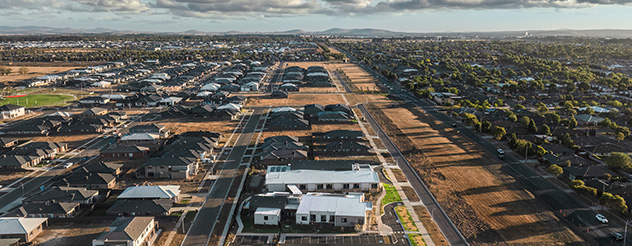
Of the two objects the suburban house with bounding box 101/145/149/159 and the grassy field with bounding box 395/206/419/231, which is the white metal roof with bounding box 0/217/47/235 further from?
the grassy field with bounding box 395/206/419/231

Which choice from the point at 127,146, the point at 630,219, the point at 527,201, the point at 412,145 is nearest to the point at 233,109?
the point at 127,146

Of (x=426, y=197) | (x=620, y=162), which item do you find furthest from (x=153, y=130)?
(x=620, y=162)

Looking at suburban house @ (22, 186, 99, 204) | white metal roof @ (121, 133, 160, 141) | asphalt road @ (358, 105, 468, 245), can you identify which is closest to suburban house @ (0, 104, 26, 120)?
white metal roof @ (121, 133, 160, 141)

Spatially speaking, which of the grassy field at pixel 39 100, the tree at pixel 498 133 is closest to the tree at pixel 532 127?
the tree at pixel 498 133

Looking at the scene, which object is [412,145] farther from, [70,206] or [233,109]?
[70,206]

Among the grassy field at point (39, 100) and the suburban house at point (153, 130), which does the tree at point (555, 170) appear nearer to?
the suburban house at point (153, 130)

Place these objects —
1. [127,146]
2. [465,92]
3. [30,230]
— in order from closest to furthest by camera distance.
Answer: [30,230], [127,146], [465,92]
